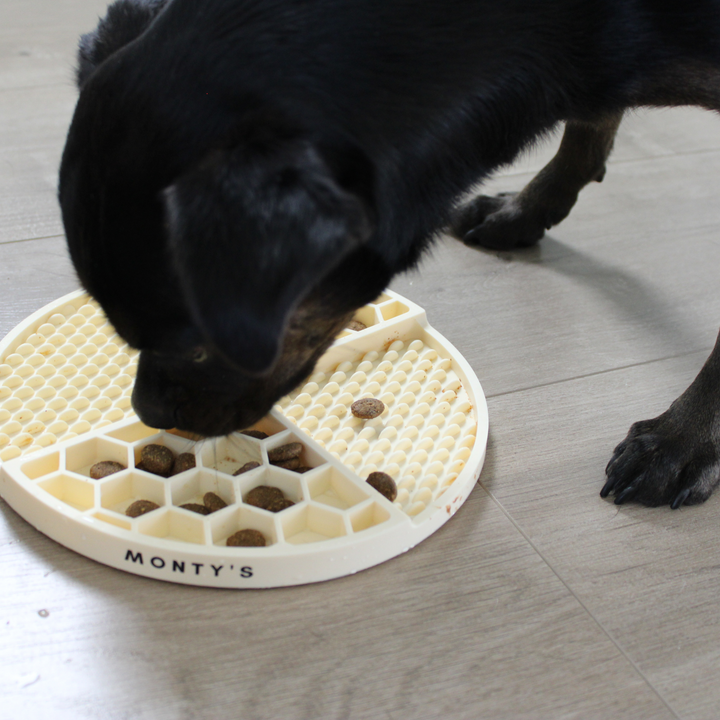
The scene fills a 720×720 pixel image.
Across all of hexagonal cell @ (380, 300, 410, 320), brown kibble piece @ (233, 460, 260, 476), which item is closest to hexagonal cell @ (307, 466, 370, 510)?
brown kibble piece @ (233, 460, 260, 476)

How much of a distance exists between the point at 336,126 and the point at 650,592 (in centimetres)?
101

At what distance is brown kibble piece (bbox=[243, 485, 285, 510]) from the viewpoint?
154 cm

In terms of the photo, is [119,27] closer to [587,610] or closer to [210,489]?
[210,489]

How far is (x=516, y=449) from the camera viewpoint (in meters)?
1.81

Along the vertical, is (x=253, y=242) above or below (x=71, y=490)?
above

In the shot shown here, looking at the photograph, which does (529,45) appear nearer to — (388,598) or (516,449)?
(516,449)

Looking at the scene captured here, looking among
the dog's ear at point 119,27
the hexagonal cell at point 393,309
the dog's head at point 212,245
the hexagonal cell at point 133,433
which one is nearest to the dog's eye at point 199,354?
the dog's head at point 212,245

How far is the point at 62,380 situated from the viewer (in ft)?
6.14

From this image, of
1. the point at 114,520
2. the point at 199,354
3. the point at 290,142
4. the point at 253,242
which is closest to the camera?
the point at 253,242

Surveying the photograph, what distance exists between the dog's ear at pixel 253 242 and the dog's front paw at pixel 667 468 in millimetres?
929

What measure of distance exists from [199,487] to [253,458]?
0.13 meters

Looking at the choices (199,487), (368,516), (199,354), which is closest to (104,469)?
(199,487)

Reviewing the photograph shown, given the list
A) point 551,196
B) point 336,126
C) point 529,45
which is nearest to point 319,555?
point 336,126

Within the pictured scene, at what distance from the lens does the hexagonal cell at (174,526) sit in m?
1.45
